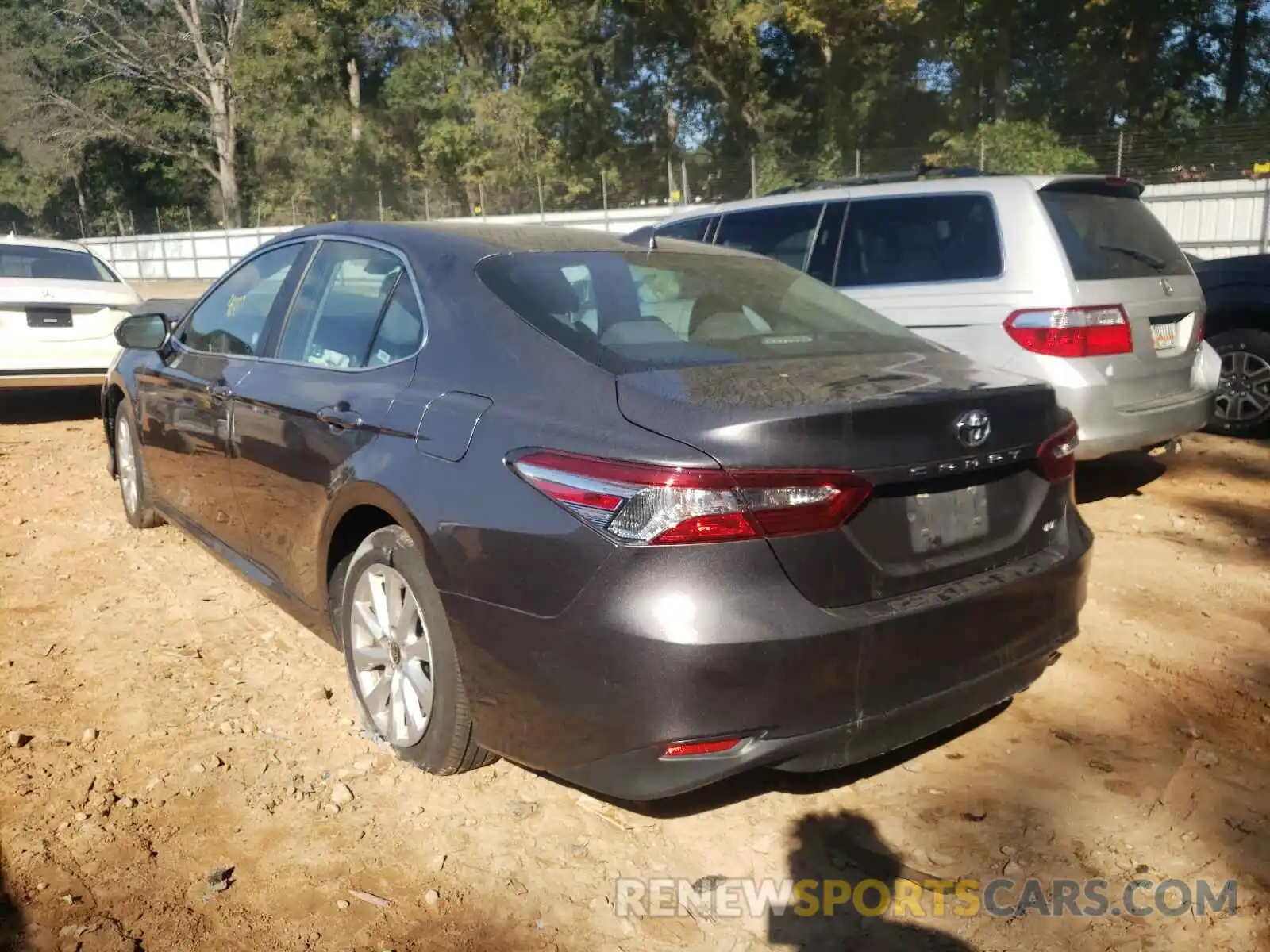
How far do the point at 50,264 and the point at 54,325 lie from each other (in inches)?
45.6

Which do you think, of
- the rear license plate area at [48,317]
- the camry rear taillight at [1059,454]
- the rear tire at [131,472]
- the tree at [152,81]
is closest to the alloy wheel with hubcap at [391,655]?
the camry rear taillight at [1059,454]

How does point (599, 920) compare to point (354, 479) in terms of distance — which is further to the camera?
point (354, 479)

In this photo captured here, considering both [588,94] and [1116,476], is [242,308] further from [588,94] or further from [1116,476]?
[588,94]

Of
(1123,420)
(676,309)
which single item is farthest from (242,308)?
(1123,420)

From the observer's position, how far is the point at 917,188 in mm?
6043

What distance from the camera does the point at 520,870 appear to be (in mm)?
2750

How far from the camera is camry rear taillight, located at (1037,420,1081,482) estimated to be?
9.65 feet

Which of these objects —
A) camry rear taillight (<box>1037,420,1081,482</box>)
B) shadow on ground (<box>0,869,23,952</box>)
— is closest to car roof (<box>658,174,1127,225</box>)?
camry rear taillight (<box>1037,420,1081,482</box>)

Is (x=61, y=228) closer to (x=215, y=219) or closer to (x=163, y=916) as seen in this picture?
(x=215, y=219)

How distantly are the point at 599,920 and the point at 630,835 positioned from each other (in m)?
0.36

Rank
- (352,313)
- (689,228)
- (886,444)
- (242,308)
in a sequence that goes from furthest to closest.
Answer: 1. (689,228)
2. (242,308)
3. (352,313)
4. (886,444)

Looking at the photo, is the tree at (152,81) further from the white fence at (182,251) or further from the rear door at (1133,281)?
the rear door at (1133,281)

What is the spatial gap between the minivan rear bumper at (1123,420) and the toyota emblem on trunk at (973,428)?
8.20 feet

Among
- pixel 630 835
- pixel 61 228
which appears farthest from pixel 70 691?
pixel 61 228
